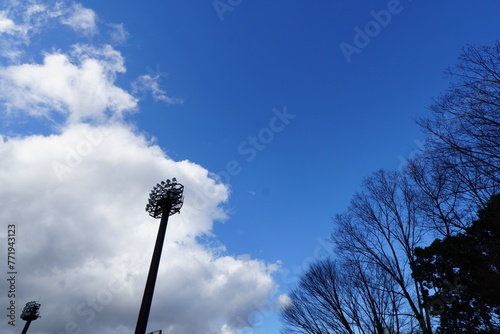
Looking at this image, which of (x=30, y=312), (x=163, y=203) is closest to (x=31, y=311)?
(x=30, y=312)

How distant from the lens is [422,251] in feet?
53.8

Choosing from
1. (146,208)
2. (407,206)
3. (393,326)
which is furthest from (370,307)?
(146,208)

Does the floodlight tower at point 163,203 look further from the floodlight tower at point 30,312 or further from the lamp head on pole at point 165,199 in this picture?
the floodlight tower at point 30,312

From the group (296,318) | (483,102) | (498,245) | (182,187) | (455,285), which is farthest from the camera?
(182,187)

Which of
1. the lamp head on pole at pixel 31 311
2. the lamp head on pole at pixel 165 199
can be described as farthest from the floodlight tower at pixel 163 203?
the lamp head on pole at pixel 31 311

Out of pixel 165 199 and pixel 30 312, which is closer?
pixel 165 199

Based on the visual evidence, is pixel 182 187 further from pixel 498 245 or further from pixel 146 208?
pixel 498 245

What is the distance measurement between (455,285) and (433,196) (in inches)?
203

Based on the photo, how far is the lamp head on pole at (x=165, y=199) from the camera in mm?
19328

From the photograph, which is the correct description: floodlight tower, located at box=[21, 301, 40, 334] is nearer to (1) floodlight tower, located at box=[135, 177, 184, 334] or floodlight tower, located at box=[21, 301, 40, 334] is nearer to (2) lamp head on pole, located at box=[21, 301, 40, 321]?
(2) lamp head on pole, located at box=[21, 301, 40, 321]

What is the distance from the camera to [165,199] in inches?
762

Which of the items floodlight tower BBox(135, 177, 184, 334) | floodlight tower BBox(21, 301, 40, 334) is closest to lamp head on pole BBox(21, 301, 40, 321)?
floodlight tower BBox(21, 301, 40, 334)

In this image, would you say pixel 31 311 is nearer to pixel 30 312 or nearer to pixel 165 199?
pixel 30 312

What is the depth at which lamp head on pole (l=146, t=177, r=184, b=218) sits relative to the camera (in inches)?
761
